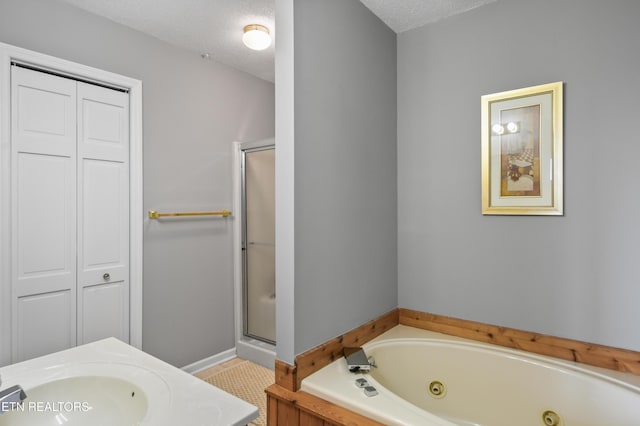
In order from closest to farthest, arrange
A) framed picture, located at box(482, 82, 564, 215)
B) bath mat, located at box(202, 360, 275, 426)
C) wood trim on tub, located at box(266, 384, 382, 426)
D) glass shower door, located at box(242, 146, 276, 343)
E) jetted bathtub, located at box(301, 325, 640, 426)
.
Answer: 1. wood trim on tub, located at box(266, 384, 382, 426)
2. jetted bathtub, located at box(301, 325, 640, 426)
3. framed picture, located at box(482, 82, 564, 215)
4. bath mat, located at box(202, 360, 275, 426)
5. glass shower door, located at box(242, 146, 276, 343)

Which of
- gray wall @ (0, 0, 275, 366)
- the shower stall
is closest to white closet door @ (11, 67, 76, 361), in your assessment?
gray wall @ (0, 0, 275, 366)

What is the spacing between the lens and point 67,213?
2121 mm

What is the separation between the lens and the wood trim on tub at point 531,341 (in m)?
1.72

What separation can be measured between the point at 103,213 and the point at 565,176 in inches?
104

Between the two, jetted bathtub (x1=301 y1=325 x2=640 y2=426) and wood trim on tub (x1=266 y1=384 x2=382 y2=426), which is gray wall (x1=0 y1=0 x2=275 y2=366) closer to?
wood trim on tub (x1=266 y1=384 x2=382 y2=426)

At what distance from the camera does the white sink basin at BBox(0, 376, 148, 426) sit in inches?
42.2

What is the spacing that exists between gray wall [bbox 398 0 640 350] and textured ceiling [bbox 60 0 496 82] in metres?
0.13

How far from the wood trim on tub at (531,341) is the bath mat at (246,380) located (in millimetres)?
1078

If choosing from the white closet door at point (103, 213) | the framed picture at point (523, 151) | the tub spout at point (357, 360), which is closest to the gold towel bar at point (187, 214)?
the white closet door at point (103, 213)

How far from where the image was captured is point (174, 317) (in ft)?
8.77

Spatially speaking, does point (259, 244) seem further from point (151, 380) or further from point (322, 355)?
point (151, 380)

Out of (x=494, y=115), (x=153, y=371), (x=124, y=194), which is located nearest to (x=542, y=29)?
(x=494, y=115)

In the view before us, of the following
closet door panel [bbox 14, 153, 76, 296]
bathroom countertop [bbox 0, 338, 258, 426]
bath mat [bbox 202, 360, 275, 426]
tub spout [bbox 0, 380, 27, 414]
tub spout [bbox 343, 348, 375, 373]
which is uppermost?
closet door panel [bbox 14, 153, 76, 296]

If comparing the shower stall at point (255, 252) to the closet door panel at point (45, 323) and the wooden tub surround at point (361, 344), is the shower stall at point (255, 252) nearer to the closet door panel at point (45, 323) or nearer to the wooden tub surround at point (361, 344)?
the wooden tub surround at point (361, 344)
